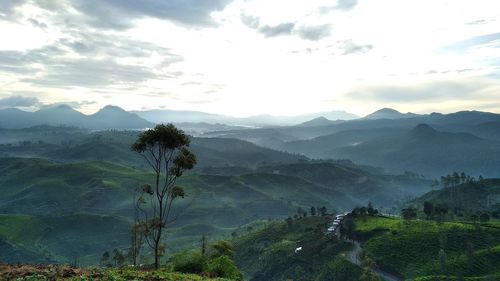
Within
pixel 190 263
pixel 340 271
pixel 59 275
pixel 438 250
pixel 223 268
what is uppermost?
pixel 59 275

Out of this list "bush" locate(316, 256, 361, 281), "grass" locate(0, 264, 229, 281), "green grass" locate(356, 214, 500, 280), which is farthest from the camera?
"bush" locate(316, 256, 361, 281)

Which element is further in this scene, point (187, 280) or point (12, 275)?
point (187, 280)

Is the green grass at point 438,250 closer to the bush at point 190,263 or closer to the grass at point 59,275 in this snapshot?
the bush at point 190,263

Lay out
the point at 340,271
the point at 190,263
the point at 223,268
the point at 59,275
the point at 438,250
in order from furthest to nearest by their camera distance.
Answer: the point at 340,271
the point at 438,250
the point at 223,268
the point at 190,263
the point at 59,275

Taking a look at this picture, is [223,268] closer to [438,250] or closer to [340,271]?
[340,271]

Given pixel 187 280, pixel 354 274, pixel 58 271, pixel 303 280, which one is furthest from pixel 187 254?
pixel 303 280

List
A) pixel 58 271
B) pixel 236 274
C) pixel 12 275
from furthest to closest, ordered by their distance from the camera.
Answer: pixel 236 274
pixel 58 271
pixel 12 275

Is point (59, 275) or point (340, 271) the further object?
point (340, 271)

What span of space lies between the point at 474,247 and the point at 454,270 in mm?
23614

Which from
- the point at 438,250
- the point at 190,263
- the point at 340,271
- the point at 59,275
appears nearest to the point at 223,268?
the point at 190,263

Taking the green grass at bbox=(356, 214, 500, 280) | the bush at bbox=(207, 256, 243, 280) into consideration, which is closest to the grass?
the bush at bbox=(207, 256, 243, 280)

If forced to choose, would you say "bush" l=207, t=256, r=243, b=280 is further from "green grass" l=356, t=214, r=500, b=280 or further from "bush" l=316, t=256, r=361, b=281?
"green grass" l=356, t=214, r=500, b=280

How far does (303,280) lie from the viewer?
198 meters

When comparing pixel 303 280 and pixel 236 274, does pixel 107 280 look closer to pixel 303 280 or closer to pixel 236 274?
pixel 236 274
